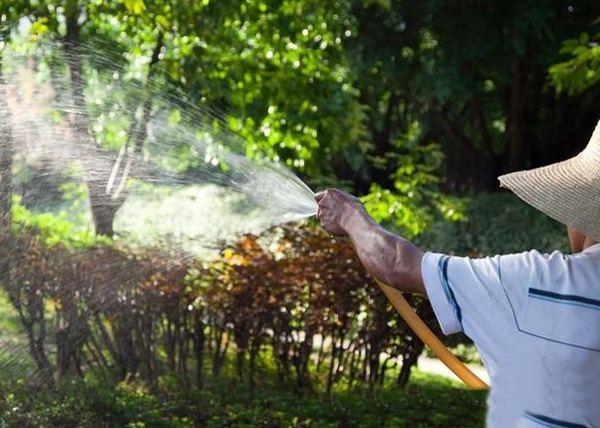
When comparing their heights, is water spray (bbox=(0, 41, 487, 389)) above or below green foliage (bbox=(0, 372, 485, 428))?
above

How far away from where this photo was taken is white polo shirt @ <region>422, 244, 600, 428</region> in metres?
2.18

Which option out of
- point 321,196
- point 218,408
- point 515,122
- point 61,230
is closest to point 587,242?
point 321,196

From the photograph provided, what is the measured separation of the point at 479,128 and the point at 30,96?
10.9 meters

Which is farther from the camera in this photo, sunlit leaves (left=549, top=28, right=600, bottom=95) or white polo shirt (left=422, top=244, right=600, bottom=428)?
sunlit leaves (left=549, top=28, right=600, bottom=95)

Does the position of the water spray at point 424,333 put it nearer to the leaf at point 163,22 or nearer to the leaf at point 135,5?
the leaf at point 135,5

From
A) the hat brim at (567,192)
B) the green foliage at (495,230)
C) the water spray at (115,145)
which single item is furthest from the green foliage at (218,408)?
the green foliage at (495,230)

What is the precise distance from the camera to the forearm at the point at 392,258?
2.33 meters

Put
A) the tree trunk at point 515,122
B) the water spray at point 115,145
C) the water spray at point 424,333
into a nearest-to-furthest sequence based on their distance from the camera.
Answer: the water spray at point 424,333, the water spray at point 115,145, the tree trunk at point 515,122

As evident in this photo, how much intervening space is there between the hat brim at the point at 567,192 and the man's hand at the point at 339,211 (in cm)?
37

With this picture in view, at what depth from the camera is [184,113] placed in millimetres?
6750

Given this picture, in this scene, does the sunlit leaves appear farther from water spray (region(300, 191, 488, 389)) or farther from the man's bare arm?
the man's bare arm

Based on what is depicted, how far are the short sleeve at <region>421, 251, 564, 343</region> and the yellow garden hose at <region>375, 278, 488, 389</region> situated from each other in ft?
1.98

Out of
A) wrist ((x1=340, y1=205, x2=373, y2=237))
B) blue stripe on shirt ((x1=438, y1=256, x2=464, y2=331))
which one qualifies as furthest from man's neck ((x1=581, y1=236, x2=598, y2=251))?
wrist ((x1=340, y1=205, x2=373, y2=237))

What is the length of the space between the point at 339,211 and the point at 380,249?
27cm
